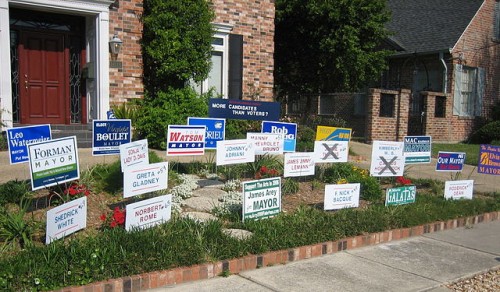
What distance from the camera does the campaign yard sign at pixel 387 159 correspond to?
7.86 m

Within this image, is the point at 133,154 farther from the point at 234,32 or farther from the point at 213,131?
the point at 234,32

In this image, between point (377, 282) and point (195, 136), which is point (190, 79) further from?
point (377, 282)

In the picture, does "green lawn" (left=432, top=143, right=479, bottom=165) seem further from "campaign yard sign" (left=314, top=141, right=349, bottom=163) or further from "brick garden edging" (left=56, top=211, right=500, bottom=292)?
"brick garden edging" (left=56, top=211, right=500, bottom=292)

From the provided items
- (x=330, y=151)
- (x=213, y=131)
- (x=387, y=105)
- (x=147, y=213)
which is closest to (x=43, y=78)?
(x=213, y=131)

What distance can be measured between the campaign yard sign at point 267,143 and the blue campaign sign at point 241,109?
47.2 inches

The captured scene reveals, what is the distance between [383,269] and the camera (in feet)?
17.1

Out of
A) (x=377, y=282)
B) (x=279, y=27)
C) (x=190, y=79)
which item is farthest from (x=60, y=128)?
(x=279, y=27)

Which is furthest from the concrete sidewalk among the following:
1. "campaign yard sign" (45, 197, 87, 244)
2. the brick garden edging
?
"campaign yard sign" (45, 197, 87, 244)

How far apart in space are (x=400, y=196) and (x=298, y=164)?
5.21 ft

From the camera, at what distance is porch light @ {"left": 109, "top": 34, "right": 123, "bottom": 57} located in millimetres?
11055

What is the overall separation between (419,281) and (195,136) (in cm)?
368

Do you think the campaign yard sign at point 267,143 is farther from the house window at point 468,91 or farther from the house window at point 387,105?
the house window at point 468,91

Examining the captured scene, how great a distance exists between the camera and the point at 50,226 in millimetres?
4680

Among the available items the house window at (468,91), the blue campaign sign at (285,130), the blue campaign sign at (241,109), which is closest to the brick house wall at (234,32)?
the blue campaign sign at (241,109)
